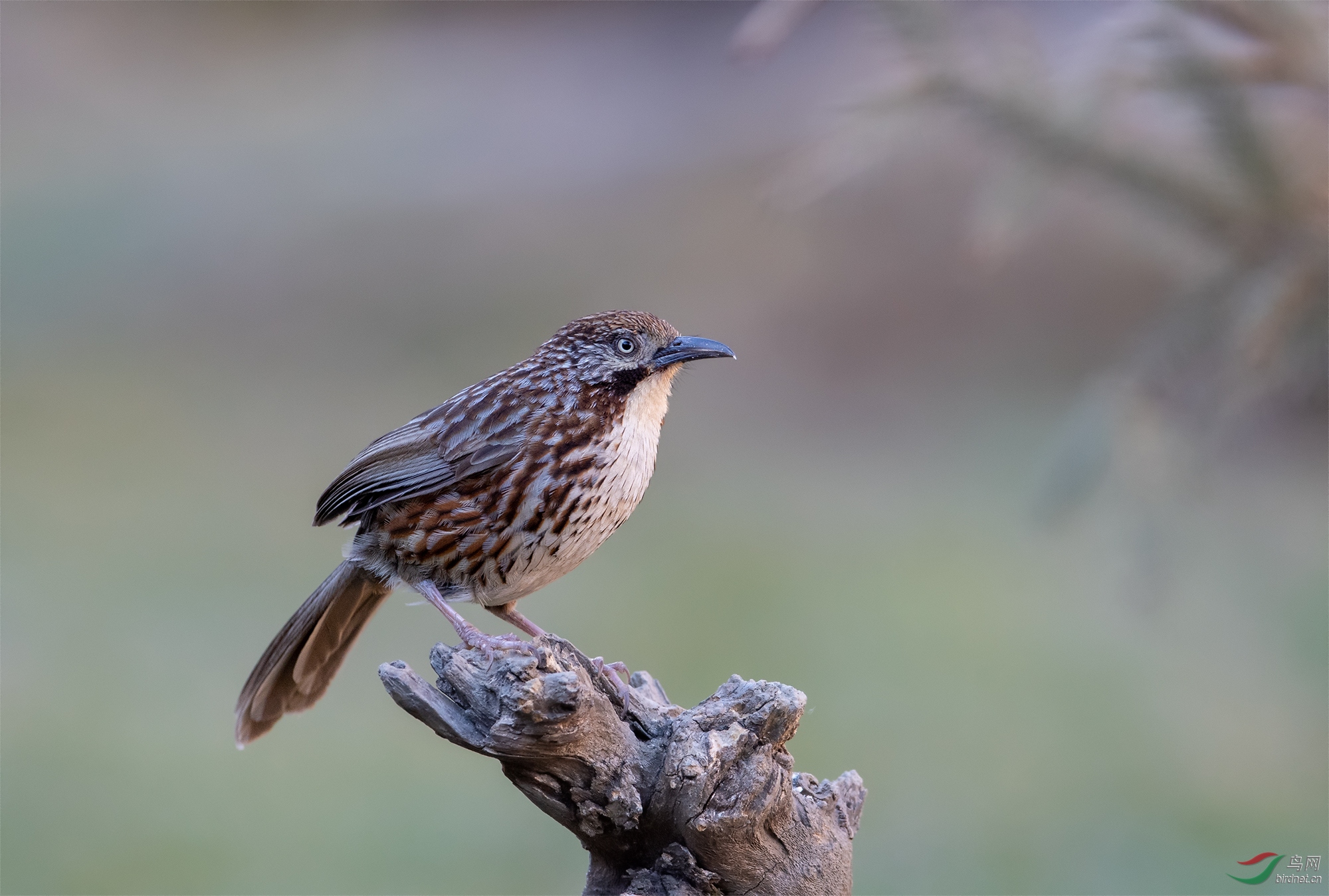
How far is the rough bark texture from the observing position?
267 cm

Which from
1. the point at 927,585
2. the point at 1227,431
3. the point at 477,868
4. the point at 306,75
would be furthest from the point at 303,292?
the point at 1227,431

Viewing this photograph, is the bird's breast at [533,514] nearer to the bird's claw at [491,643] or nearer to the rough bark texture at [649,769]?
the bird's claw at [491,643]

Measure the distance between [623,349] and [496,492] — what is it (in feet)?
1.94

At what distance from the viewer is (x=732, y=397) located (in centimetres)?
1248

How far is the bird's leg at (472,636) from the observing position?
3012mm

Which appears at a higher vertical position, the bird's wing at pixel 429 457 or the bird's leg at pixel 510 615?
the bird's wing at pixel 429 457

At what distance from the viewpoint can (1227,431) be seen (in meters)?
5.27

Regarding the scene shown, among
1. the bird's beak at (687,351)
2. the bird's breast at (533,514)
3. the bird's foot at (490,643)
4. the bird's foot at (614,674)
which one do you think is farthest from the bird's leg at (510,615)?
the bird's beak at (687,351)

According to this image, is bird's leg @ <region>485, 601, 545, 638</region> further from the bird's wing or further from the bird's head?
the bird's head

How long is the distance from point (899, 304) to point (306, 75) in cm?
809

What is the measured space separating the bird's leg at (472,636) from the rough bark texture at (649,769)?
0.40 feet

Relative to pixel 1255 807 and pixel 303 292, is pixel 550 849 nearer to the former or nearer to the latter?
pixel 1255 807

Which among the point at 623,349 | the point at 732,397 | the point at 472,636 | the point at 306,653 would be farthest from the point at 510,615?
the point at 732,397

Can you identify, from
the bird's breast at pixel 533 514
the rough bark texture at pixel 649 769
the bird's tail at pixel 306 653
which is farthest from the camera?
the bird's tail at pixel 306 653
